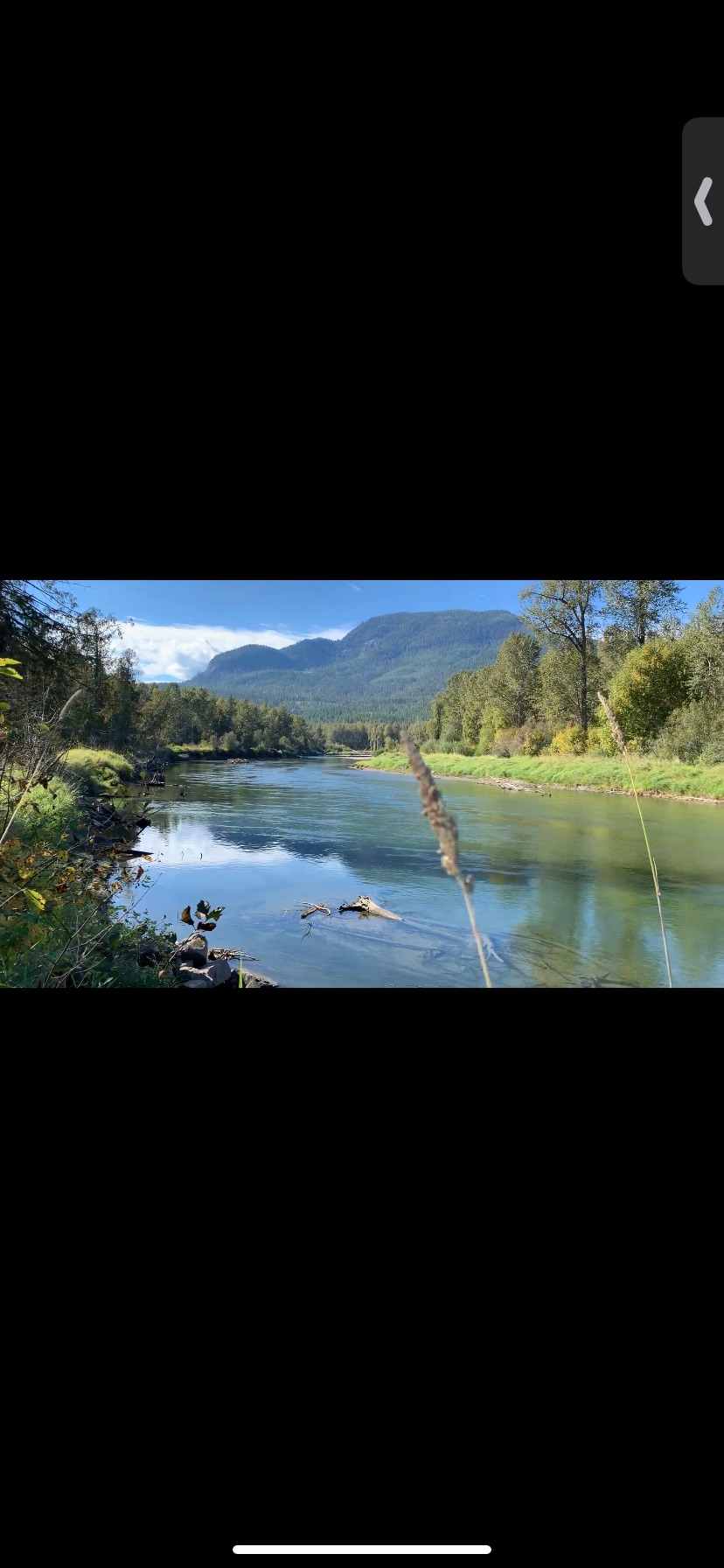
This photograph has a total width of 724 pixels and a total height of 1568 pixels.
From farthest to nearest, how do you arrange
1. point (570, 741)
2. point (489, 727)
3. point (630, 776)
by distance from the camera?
point (489, 727), point (570, 741), point (630, 776)

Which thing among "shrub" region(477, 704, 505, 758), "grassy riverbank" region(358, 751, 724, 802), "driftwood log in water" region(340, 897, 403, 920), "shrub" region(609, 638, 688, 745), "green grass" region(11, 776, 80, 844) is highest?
"shrub" region(609, 638, 688, 745)

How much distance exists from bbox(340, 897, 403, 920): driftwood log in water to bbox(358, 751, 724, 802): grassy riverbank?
586 mm

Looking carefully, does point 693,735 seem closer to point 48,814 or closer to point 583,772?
point 583,772

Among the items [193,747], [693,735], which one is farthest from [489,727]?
[193,747]

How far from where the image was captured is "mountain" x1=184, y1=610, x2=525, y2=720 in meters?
2.88

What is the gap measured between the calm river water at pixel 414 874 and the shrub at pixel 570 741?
0.53 ft

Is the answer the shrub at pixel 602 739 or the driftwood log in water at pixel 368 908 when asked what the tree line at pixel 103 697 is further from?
the shrub at pixel 602 739
